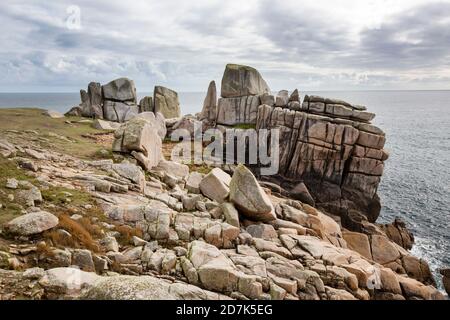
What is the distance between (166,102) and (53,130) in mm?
23386

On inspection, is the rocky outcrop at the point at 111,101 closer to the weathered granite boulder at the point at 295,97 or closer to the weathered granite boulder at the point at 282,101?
the weathered granite boulder at the point at 282,101

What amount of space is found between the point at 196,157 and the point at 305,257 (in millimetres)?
24989

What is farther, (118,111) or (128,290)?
(118,111)

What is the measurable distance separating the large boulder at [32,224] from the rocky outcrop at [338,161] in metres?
33.6

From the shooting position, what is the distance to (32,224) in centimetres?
1488

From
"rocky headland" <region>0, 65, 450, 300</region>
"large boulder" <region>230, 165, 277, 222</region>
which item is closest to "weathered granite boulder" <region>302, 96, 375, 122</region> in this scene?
"rocky headland" <region>0, 65, 450, 300</region>

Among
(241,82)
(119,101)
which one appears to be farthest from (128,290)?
(119,101)

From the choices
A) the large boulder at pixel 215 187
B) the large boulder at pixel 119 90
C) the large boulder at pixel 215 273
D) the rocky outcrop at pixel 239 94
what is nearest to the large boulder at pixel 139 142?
the large boulder at pixel 215 187

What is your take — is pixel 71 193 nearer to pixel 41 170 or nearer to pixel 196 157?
pixel 41 170

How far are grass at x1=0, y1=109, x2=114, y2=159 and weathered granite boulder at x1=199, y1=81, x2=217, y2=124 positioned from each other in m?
19.1

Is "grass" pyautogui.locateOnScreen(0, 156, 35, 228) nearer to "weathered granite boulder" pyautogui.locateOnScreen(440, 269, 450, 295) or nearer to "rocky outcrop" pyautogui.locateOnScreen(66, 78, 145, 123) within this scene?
"weathered granite boulder" pyautogui.locateOnScreen(440, 269, 450, 295)

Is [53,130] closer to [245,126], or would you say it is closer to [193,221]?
[245,126]

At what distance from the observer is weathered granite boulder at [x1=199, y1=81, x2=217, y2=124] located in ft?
189

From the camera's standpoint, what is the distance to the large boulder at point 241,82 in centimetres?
5516
